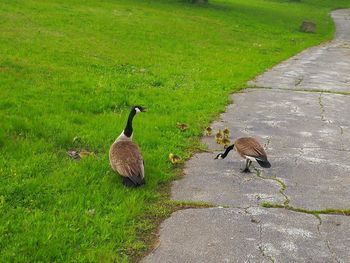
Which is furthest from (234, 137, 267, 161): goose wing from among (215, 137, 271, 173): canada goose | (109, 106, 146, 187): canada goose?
(109, 106, 146, 187): canada goose

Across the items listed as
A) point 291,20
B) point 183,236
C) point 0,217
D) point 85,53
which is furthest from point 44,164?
point 291,20

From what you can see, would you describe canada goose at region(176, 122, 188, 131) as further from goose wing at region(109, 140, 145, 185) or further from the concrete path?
goose wing at region(109, 140, 145, 185)

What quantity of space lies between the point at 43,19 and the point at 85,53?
24.7 ft

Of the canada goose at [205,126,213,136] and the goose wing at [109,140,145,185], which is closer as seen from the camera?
the goose wing at [109,140,145,185]

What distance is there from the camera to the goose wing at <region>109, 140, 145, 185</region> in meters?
7.33

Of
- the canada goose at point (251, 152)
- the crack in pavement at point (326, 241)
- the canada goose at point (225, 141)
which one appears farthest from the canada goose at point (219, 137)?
the crack in pavement at point (326, 241)

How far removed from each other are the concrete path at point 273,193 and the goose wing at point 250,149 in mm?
459

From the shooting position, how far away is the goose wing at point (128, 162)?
289 inches

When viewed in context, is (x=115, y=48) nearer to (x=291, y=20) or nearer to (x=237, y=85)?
(x=237, y=85)

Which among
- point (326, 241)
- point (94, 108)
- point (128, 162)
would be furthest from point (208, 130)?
point (326, 241)

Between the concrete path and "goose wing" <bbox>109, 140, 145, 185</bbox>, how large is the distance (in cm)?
70

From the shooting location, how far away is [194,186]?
26.2 ft

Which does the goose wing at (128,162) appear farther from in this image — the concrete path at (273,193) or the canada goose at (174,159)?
the canada goose at (174,159)

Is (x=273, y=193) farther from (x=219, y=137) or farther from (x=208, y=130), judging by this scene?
(x=208, y=130)
